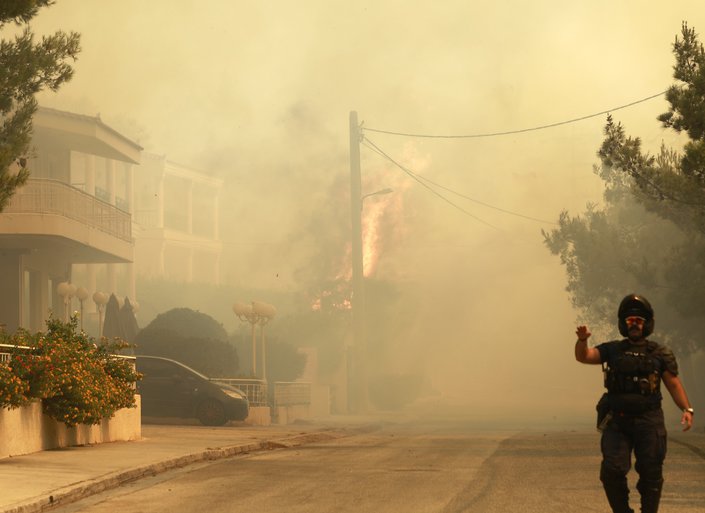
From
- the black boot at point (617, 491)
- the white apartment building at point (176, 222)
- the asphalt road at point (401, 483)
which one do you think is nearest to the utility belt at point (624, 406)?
the black boot at point (617, 491)

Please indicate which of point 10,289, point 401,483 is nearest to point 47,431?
point 401,483

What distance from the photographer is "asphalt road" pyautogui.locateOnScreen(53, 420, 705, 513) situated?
35.7ft

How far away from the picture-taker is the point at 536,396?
80.6 metres

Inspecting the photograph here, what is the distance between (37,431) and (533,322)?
277ft

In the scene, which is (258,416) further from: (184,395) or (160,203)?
(160,203)

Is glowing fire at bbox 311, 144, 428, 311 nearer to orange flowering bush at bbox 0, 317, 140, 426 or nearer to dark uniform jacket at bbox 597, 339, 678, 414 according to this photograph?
orange flowering bush at bbox 0, 317, 140, 426

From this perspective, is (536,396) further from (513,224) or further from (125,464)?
(125,464)

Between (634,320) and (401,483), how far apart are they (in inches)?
211

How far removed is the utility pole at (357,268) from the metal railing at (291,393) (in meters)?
7.37

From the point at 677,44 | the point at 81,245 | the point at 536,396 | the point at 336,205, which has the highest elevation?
the point at 336,205

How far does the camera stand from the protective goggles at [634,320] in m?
8.07

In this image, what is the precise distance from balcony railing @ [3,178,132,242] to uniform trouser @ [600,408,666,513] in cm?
2514

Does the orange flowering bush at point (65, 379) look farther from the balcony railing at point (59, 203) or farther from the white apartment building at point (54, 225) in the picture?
the white apartment building at point (54, 225)

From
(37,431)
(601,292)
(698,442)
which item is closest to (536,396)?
(601,292)
